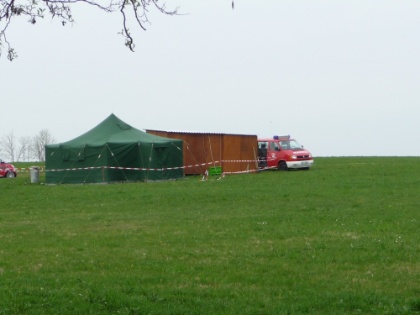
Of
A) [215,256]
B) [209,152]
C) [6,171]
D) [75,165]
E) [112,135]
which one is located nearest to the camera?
[215,256]

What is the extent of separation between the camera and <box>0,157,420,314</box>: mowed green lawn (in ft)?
28.8

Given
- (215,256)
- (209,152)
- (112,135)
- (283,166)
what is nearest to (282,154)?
(283,166)

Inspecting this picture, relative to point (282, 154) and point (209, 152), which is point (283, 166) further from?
point (209, 152)

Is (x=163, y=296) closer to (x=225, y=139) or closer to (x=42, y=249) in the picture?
(x=42, y=249)

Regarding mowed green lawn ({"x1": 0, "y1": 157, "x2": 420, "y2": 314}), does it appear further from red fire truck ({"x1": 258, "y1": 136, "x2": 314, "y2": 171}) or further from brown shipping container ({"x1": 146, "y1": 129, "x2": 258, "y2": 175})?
red fire truck ({"x1": 258, "y1": 136, "x2": 314, "y2": 171})

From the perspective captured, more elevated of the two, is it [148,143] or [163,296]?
[148,143]

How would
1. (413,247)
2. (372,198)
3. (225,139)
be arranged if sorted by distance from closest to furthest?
(413,247) → (372,198) → (225,139)

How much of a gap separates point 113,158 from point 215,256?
73.6 ft

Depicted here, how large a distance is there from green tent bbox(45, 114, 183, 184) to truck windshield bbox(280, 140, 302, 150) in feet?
24.6

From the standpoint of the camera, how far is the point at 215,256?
1205 centimetres

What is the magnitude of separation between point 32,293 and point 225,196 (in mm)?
14377

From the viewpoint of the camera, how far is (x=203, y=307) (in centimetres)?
858

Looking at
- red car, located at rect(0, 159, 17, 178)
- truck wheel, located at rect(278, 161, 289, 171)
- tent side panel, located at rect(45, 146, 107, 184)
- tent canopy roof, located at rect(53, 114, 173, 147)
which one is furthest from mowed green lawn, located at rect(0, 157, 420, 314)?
red car, located at rect(0, 159, 17, 178)

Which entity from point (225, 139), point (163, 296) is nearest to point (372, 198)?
point (163, 296)
